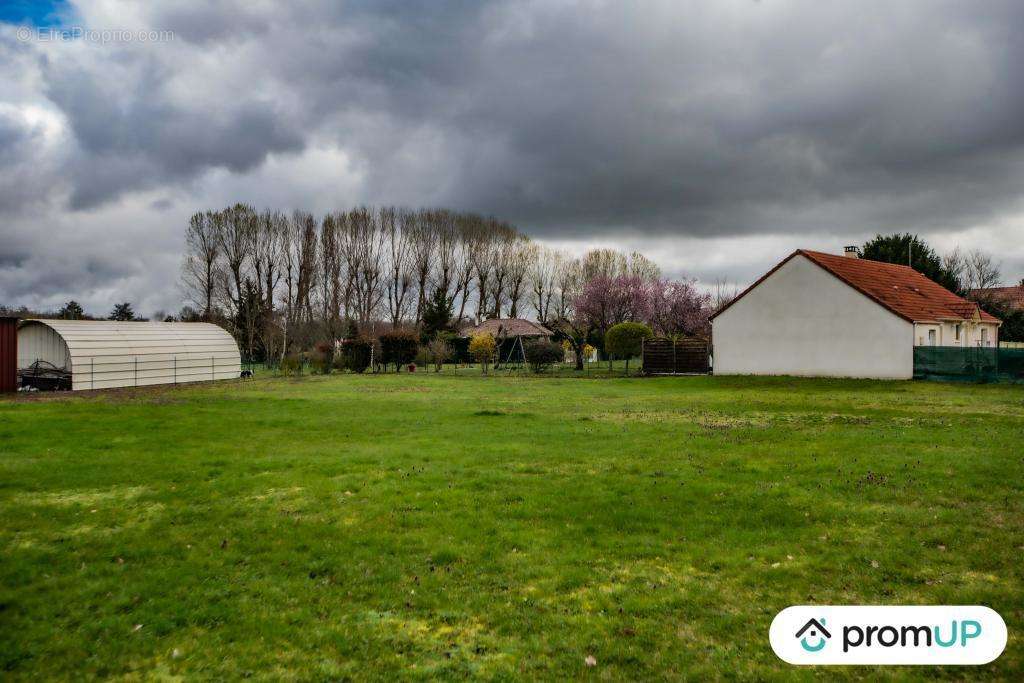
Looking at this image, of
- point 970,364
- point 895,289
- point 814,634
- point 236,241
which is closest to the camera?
point 814,634

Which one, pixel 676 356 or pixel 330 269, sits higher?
pixel 330 269

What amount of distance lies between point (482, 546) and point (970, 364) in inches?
1296

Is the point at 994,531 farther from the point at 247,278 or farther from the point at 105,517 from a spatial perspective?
the point at 247,278

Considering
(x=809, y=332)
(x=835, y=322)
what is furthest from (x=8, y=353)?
(x=835, y=322)

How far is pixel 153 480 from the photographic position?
10445 mm

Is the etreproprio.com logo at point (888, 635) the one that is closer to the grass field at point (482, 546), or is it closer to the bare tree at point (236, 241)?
the grass field at point (482, 546)

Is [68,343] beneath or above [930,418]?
above

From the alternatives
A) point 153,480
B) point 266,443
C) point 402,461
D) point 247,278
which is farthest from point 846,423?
point 247,278

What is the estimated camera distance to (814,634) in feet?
17.1

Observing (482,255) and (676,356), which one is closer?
(676,356)

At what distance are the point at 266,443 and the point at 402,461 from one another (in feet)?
13.7

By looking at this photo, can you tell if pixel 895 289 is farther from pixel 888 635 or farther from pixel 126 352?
pixel 126 352

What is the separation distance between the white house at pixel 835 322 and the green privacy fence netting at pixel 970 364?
715mm

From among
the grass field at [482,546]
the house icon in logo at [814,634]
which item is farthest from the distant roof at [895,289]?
the house icon in logo at [814,634]
